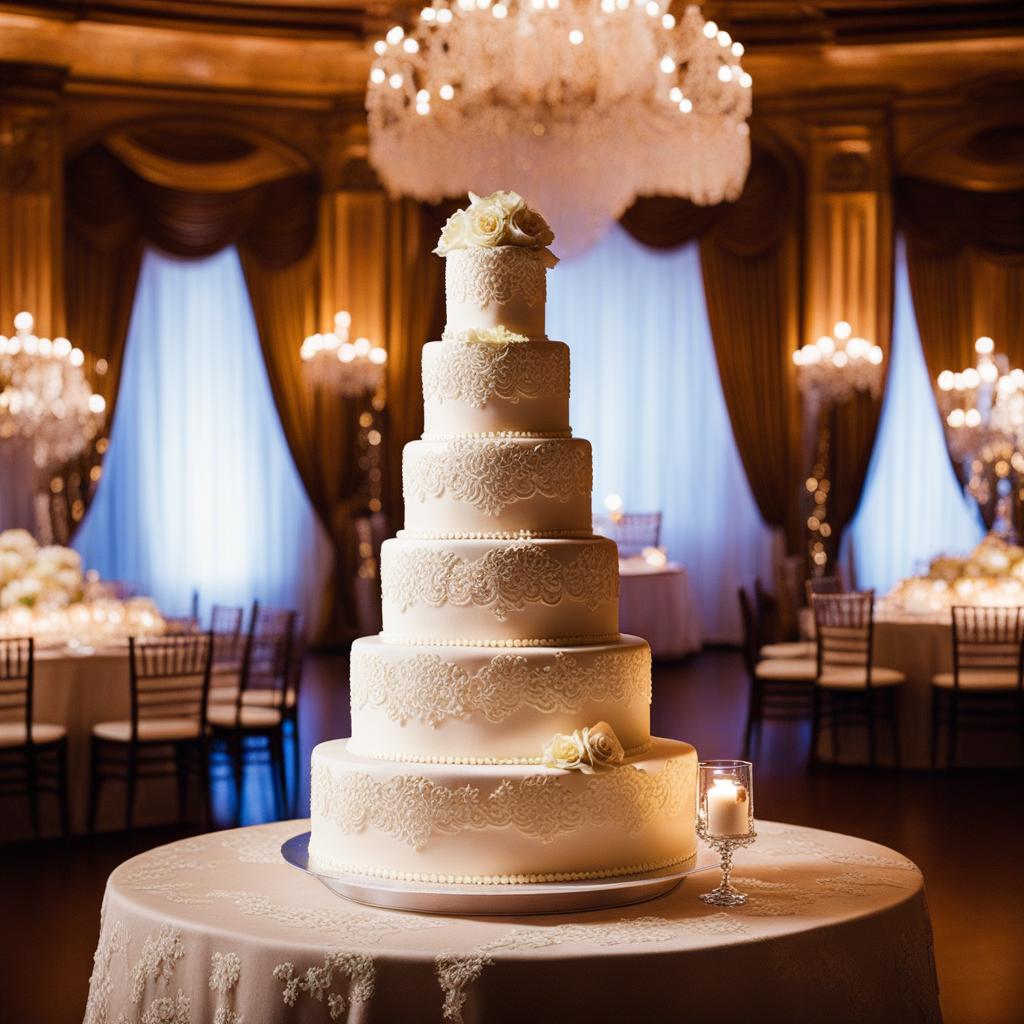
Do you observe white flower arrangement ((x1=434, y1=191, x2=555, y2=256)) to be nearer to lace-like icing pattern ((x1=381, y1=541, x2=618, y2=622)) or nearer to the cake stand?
lace-like icing pattern ((x1=381, y1=541, x2=618, y2=622))

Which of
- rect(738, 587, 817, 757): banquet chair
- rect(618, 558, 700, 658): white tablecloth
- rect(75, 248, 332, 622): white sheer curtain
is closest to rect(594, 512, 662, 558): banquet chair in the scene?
rect(618, 558, 700, 658): white tablecloth

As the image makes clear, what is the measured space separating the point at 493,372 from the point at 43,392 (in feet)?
24.2

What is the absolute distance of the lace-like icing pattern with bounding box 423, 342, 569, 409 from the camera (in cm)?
443

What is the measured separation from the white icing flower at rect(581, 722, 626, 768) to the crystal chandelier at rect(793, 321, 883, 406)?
9.67m

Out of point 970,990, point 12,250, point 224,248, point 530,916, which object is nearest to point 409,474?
point 530,916

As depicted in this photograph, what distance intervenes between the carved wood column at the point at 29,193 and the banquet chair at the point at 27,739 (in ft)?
18.8

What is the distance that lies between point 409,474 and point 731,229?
1060cm

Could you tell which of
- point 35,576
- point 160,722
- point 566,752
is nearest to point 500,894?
point 566,752

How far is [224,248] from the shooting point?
14352 millimetres

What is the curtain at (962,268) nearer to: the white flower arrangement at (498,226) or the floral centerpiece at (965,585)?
the floral centerpiece at (965,585)

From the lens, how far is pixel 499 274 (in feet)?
14.7

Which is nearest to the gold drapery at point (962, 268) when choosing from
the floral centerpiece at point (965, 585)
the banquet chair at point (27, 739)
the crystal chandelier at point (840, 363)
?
the crystal chandelier at point (840, 363)

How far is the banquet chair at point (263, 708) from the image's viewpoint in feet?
27.1

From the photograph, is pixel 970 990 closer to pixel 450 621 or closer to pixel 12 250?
pixel 450 621
